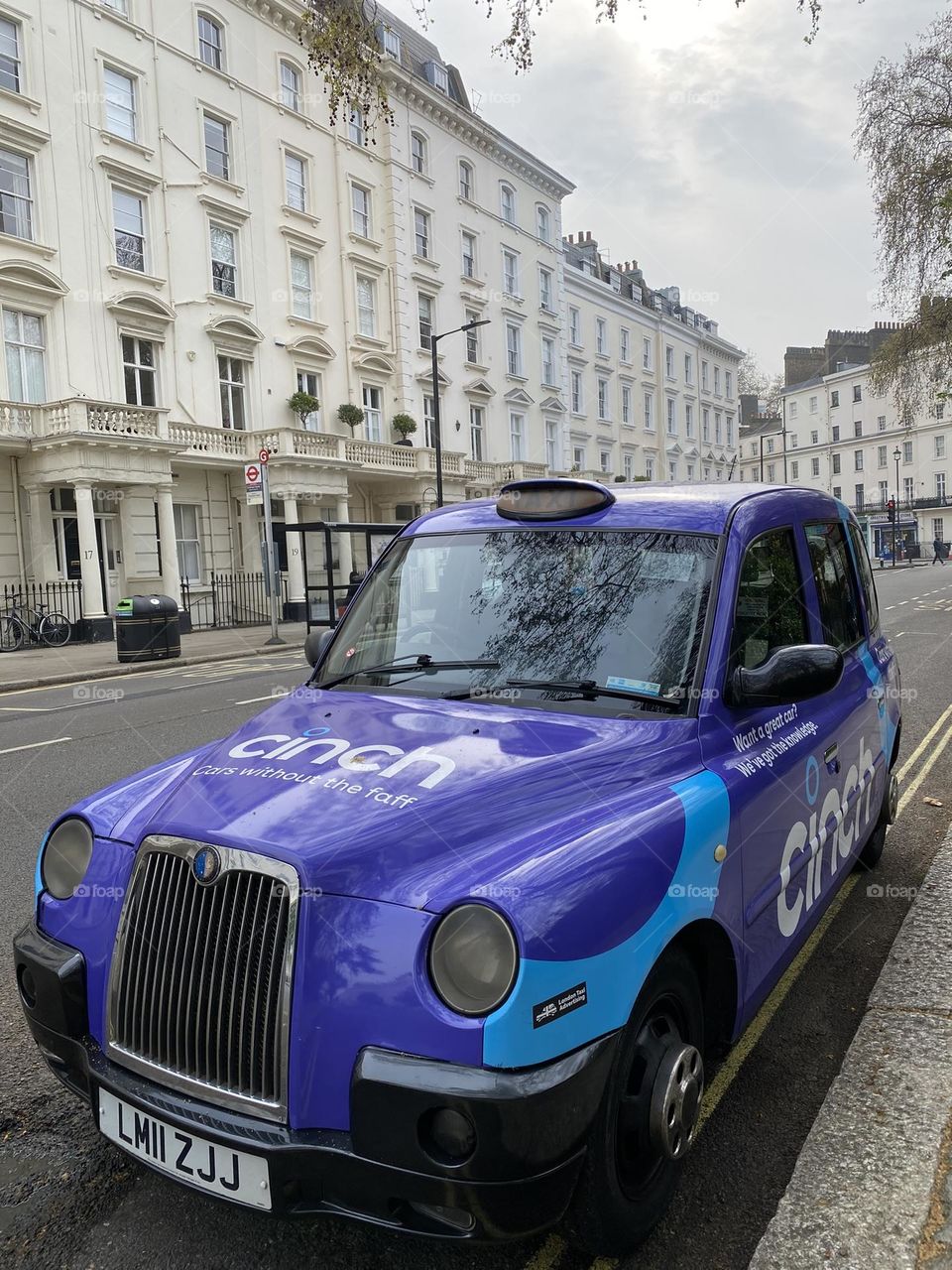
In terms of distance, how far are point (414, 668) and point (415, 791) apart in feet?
2.94

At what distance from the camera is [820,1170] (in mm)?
2279

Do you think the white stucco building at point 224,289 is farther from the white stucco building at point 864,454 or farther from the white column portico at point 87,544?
the white stucco building at point 864,454

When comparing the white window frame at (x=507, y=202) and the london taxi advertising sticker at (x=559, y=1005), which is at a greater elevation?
the white window frame at (x=507, y=202)

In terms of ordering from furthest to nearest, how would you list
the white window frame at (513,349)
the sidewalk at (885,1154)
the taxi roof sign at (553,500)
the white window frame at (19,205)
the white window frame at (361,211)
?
1. the white window frame at (513,349)
2. the white window frame at (361,211)
3. the white window frame at (19,205)
4. the taxi roof sign at (553,500)
5. the sidewalk at (885,1154)

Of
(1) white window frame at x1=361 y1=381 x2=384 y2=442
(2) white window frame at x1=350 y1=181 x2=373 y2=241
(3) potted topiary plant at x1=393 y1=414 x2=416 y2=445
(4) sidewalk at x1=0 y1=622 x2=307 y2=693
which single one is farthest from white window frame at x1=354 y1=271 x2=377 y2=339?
(4) sidewalk at x1=0 y1=622 x2=307 y2=693

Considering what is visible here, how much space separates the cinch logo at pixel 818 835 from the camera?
9.41 feet

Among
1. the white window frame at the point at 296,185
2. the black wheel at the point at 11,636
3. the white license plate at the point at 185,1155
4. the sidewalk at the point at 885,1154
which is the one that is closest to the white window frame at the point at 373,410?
the white window frame at the point at 296,185

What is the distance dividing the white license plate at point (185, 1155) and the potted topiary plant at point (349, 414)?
29416 mm

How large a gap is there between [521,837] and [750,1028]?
1691 mm

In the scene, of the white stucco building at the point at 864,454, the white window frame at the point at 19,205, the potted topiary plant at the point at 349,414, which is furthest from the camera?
the white stucco building at the point at 864,454

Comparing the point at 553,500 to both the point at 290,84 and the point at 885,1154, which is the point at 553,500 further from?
the point at 290,84

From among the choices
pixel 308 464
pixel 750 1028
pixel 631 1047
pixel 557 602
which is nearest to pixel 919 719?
pixel 750 1028

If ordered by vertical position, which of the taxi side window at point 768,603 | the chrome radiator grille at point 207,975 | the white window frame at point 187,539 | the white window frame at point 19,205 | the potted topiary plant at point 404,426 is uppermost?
the white window frame at point 19,205

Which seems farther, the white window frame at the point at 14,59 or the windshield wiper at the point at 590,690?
the white window frame at the point at 14,59
